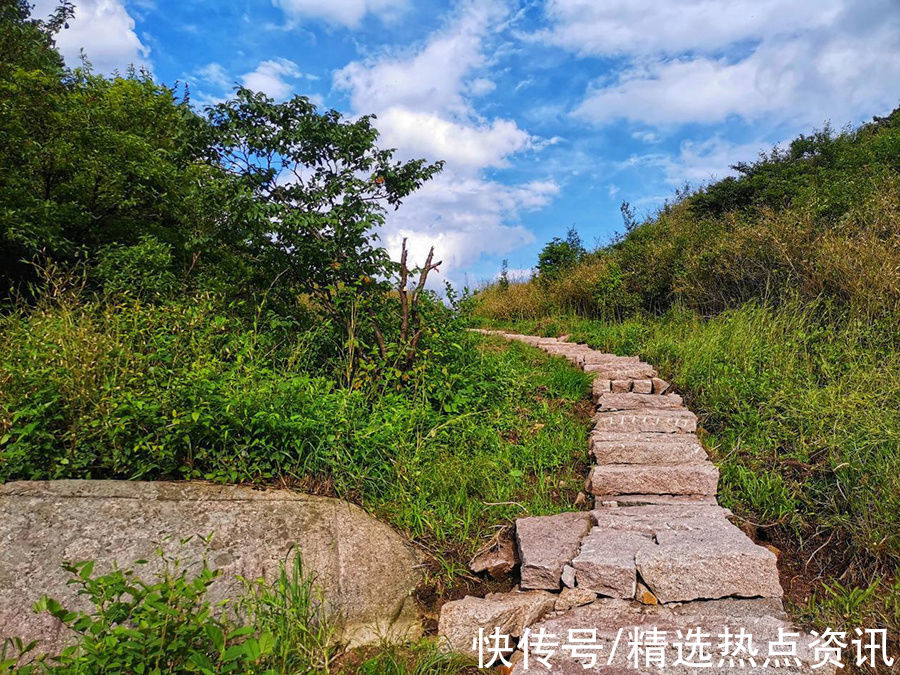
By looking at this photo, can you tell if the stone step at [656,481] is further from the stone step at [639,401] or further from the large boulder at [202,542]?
the large boulder at [202,542]

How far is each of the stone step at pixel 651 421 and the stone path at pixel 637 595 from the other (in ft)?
A: 2.96

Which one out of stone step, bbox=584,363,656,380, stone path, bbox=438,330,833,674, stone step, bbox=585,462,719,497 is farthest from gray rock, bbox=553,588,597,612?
stone step, bbox=584,363,656,380

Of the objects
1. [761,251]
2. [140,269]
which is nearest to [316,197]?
[140,269]

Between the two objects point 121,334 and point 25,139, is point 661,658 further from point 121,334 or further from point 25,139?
point 25,139

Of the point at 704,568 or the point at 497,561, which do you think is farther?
the point at 497,561

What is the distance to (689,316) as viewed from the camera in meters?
7.85

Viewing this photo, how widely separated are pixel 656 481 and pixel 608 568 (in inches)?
52.0

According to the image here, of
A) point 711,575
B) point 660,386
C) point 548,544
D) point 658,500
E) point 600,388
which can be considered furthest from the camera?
point 600,388

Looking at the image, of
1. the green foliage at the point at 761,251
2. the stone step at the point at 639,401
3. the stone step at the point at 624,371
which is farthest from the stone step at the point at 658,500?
the green foliage at the point at 761,251

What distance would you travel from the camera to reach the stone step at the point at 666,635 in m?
2.38

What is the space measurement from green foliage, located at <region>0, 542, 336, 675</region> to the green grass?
2.40 meters

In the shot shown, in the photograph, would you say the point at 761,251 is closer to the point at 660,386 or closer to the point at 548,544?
the point at 660,386

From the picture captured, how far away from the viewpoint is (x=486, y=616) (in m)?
2.75

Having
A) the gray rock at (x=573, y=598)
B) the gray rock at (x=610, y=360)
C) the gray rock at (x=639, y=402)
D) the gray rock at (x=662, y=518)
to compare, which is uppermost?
the gray rock at (x=610, y=360)
